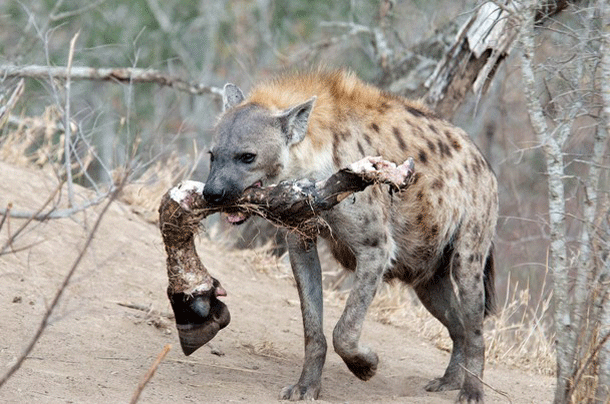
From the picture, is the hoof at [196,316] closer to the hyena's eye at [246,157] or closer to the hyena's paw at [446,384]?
the hyena's eye at [246,157]

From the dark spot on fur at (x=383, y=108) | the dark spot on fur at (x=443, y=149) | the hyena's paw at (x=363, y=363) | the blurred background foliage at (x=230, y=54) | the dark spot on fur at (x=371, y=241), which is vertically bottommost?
the blurred background foliage at (x=230, y=54)

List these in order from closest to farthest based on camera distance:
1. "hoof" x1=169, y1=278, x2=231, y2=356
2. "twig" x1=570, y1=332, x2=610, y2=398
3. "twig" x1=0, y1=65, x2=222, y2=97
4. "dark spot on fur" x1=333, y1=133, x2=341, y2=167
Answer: "twig" x1=570, y1=332, x2=610, y2=398 → "hoof" x1=169, y1=278, x2=231, y2=356 → "dark spot on fur" x1=333, y1=133, x2=341, y2=167 → "twig" x1=0, y1=65, x2=222, y2=97

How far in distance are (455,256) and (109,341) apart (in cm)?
184

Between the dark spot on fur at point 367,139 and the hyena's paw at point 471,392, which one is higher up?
the dark spot on fur at point 367,139

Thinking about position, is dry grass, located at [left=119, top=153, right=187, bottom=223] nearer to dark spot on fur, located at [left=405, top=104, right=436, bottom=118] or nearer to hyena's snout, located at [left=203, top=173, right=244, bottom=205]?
dark spot on fur, located at [left=405, top=104, right=436, bottom=118]

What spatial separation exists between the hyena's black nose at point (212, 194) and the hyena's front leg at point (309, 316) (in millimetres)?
567

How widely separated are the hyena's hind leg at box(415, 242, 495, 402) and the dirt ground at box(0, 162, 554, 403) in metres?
0.15

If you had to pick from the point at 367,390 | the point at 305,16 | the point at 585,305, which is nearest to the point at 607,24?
the point at 585,305

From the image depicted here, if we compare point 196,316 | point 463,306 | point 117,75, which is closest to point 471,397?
point 463,306

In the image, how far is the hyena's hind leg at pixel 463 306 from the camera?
4.92 metres

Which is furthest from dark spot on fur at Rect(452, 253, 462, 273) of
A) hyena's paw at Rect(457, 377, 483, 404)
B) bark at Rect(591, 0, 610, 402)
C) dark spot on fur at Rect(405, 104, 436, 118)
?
bark at Rect(591, 0, 610, 402)

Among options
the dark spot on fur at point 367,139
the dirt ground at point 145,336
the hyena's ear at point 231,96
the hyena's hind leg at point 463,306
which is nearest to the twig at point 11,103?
the dirt ground at point 145,336

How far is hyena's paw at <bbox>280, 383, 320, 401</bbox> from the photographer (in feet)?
14.6

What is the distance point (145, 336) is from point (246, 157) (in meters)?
1.27
